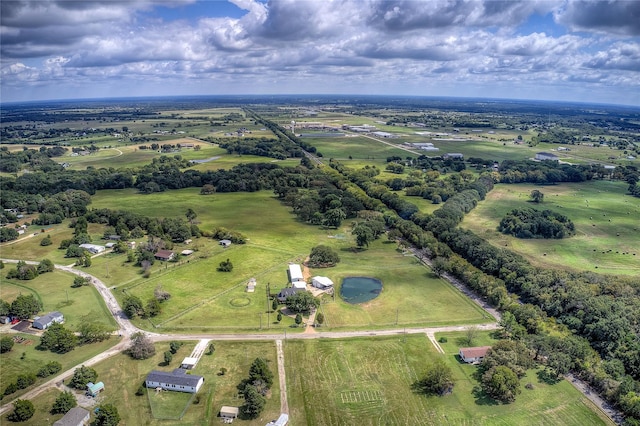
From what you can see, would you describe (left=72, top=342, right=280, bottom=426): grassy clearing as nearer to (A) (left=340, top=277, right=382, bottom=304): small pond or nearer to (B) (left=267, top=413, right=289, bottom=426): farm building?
(B) (left=267, top=413, right=289, bottom=426): farm building

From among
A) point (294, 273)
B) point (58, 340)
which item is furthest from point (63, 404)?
point (294, 273)

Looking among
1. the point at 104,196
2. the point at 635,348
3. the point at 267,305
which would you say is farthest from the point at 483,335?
the point at 104,196

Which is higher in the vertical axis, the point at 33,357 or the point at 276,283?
the point at 276,283

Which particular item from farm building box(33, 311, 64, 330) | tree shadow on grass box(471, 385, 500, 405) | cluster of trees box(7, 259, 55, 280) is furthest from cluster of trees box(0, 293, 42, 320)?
tree shadow on grass box(471, 385, 500, 405)

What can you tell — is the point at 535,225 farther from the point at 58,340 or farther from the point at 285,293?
Result: the point at 58,340

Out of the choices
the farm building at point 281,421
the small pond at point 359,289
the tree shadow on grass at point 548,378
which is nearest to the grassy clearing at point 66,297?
the farm building at point 281,421

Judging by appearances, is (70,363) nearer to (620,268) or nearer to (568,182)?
(620,268)
